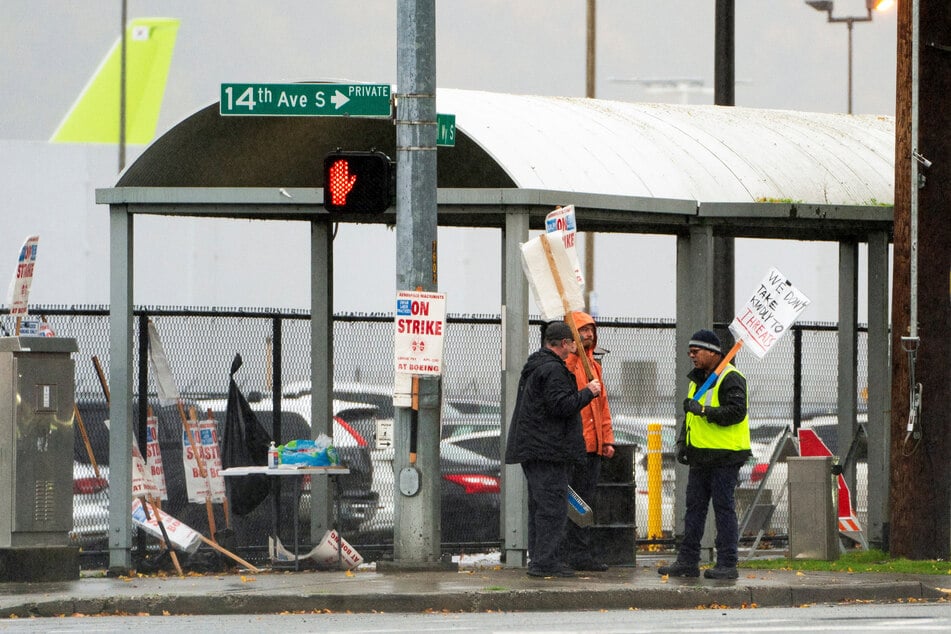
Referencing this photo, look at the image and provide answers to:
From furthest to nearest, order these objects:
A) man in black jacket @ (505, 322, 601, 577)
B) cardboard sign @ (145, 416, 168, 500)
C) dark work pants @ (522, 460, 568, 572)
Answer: cardboard sign @ (145, 416, 168, 500) < dark work pants @ (522, 460, 568, 572) < man in black jacket @ (505, 322, 601, 577)

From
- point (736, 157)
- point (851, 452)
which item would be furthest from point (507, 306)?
point (851, 452)

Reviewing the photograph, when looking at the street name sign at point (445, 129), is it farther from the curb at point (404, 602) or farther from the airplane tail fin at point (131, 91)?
the airplane tail fin at point (131, 91)

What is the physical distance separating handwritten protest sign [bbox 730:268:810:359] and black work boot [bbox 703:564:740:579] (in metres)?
1.63

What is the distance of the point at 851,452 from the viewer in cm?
1712

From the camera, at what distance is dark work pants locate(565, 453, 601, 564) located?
14.2 metres

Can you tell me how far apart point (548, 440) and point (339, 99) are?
288cm

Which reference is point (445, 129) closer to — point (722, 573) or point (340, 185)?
point (340, 185)

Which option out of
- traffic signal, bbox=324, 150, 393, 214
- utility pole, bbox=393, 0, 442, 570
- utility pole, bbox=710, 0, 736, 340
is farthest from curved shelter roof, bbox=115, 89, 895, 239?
utility pole, bbox=710, 0, 736, 340

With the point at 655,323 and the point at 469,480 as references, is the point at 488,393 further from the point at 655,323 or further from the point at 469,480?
the point at 655,323

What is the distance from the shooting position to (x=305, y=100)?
46.1ft

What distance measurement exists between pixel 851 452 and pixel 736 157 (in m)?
2.92

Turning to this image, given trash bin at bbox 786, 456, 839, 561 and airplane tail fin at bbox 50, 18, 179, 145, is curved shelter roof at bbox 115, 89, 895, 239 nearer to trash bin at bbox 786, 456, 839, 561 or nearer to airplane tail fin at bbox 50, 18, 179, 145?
trash bin at bbox 786, 456, 839, 561

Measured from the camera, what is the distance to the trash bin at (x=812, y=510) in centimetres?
1591

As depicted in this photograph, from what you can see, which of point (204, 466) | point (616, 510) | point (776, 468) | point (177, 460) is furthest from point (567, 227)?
point (776, 468)
